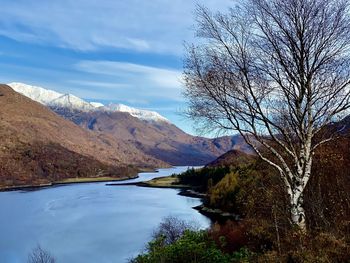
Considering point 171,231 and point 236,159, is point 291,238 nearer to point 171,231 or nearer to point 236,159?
point 236,159

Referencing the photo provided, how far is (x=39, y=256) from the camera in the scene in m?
47.7

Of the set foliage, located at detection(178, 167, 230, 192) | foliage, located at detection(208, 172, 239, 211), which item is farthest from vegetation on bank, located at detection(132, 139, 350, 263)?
foliage, located at detection(178, 167, 230, 192)

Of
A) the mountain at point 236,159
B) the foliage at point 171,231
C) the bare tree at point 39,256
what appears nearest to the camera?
the mountain at point 236,159

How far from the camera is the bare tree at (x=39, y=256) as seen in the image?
147 ft

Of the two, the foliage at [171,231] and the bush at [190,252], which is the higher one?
the bush at [190,252]

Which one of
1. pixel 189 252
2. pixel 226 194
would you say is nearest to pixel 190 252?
pixel 189 252

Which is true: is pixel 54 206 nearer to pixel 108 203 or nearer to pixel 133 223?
pixel 108 203

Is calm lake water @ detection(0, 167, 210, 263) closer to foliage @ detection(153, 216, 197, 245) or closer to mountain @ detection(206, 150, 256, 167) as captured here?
foliage @ detection(153, 216, 197, 245)

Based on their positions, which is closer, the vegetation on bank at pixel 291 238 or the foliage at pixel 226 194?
the vegetation on bank at pixel 291 238

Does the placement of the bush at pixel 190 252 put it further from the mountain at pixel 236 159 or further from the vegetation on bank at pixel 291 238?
the mountain at pixel 236 159

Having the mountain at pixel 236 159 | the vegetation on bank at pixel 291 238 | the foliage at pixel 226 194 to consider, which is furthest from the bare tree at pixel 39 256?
the foliage at pixel 226 194

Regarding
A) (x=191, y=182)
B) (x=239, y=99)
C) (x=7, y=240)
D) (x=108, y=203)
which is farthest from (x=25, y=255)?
(x=191, y=182)

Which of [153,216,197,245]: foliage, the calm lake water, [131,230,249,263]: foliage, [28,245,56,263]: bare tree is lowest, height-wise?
[28,245,56,263]: bare tree

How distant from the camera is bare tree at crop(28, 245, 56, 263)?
44.8m
